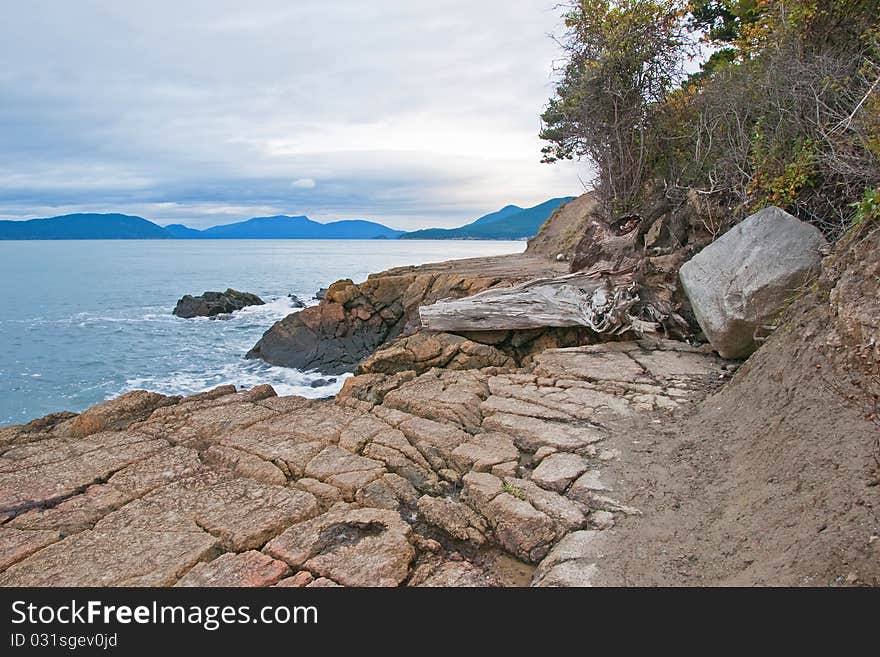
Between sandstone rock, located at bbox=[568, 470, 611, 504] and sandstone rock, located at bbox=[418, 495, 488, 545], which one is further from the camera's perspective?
sandstone rock, located at bbox=[568, 470, 611, 504]

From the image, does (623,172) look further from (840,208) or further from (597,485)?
(597,485)

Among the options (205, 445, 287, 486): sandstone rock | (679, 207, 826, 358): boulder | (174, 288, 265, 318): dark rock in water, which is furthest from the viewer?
(174, 288, 265, 318): dark rock in water

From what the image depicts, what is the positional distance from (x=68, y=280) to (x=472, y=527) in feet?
179

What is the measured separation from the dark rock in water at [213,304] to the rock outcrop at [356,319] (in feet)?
37.4

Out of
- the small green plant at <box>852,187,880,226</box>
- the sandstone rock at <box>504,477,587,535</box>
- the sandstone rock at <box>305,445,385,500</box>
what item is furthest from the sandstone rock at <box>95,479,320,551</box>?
the small green plant at <box>852,187,880,226</box>

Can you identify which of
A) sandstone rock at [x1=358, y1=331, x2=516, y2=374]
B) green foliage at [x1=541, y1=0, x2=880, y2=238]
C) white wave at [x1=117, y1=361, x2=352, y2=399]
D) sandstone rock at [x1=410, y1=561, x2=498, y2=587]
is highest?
green foliage at [x1=541, y1=0, x2=880, y2=238]

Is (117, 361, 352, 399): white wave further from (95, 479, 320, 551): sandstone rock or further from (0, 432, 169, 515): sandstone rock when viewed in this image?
(95, 479, 320, 551): sandstone rock

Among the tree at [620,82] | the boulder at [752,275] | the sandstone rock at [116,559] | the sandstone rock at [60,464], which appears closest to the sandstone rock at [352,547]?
the sandstone rock at [116,559]

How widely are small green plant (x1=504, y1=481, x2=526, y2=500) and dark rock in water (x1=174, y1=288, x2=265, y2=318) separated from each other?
2580 centimetres

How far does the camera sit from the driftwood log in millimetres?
7578

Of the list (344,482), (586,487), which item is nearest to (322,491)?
(344,482)

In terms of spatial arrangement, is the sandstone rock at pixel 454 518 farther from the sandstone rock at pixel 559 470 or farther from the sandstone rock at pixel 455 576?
the sandstone rock at pixel 559 470

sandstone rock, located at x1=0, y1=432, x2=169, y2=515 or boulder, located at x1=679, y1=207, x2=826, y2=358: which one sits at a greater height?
boulder, located at x1=679, y1=207, x2=826, y2=358

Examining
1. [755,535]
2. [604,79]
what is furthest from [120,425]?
[604,79]
